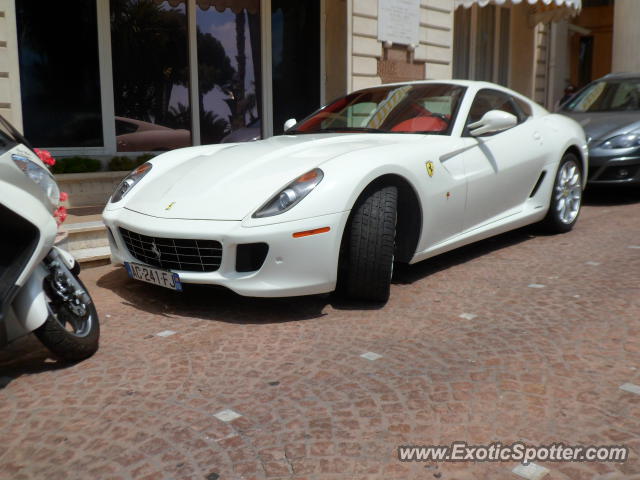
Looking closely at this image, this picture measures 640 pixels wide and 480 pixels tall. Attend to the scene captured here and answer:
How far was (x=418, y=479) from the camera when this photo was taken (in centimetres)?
220

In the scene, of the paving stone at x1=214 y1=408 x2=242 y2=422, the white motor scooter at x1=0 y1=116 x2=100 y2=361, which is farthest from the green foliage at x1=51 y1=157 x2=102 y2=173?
the paving stone at x1=214 y1=408 x2=242 y2=422

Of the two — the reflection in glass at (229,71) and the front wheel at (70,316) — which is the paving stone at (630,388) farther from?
the reflection in glass at (229,71)

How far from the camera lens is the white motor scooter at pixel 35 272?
2.84 meters

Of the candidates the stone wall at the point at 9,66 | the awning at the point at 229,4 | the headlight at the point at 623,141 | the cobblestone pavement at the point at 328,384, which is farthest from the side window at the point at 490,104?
the awning at the point at 229,4

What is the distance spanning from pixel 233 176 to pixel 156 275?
28.2 inches

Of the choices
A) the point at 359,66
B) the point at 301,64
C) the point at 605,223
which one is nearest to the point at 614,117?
the point at 605,223

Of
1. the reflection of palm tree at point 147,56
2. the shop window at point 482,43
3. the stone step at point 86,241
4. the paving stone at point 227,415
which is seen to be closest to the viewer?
the paving stone at point 227,415

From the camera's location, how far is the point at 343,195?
148 inches

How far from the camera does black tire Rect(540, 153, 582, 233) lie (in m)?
5.86

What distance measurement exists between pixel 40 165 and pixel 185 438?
1.53m

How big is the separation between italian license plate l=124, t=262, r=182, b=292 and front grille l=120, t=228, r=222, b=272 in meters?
0.05

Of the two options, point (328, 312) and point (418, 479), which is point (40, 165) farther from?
point (418, 479)

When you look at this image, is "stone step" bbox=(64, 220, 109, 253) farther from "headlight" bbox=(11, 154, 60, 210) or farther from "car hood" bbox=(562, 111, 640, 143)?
"car hood" bbox=(562, 111, 640, 143)

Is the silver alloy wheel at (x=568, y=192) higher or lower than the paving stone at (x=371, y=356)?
higher
